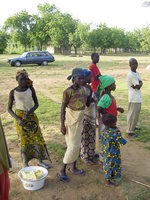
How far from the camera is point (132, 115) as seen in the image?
4984mm

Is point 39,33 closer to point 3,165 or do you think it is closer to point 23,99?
point 23,99

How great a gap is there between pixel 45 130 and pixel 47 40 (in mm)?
51536

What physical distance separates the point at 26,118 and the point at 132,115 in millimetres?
2455

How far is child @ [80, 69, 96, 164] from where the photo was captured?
3.69m

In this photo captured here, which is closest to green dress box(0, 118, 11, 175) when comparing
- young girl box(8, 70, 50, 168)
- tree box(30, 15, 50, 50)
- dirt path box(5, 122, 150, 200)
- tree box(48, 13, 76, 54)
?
dirt path box(5, 122, 150, 200)

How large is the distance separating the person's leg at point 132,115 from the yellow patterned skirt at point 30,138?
2.18 m

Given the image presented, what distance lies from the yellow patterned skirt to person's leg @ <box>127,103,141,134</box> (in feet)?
7.14

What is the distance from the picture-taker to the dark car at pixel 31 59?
20.3 metres

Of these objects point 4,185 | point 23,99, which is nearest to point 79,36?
point 23,99

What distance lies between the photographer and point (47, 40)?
179 ft

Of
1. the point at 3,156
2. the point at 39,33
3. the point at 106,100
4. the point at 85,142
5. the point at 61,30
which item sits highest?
the point at 61,30

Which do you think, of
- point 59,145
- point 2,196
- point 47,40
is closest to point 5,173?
point 2,196

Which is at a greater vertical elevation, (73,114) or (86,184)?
(73,114)

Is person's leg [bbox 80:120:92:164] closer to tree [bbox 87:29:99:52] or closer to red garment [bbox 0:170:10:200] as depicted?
red garment [bbox 0:170:10:200]
